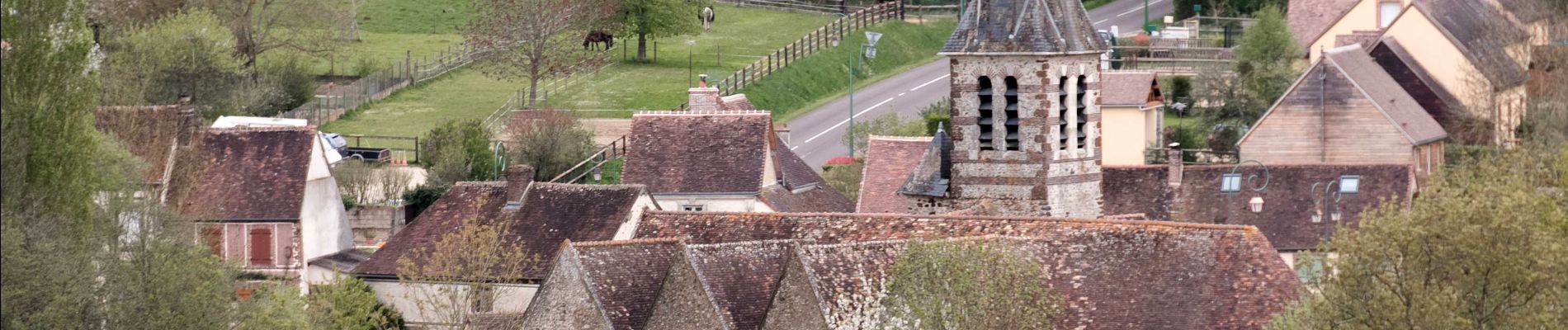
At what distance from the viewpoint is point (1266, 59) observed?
309 ft

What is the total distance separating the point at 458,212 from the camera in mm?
66062

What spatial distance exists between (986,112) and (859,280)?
9.29 m

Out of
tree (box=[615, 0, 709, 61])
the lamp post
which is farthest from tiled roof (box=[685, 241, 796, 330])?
tree (box=[615, 0, 709, 61])

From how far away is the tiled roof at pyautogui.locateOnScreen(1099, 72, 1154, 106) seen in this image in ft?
275

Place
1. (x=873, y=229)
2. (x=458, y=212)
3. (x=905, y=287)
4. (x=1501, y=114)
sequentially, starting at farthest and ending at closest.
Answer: (x=1501, y=114) < (x=458, y=212) < (x=873, y=229) < (x=905, y=287)

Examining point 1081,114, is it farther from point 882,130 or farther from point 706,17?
point 706,17

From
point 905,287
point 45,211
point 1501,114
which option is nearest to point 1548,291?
point 905,287

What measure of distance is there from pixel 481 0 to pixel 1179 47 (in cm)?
2369

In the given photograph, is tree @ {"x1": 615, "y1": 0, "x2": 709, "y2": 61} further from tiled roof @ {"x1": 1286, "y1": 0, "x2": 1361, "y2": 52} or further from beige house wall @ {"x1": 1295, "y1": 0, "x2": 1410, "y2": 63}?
beige house wall @ {"x1": 1295, "y1": 0, "x2": 1410, "y2": 63}

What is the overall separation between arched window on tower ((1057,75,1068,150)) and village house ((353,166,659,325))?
29.6ft

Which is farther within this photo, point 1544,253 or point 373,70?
point 373,70

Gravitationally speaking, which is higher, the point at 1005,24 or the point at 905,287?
the point at 1005,24

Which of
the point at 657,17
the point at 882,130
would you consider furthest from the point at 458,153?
the point at 657,17

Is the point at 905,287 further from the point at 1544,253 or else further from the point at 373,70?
the point at 373,70
